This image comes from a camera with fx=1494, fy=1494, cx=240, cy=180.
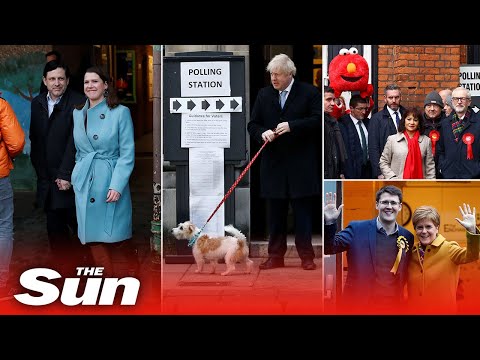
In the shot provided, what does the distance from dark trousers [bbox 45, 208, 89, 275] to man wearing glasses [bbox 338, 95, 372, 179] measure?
6.53 ft

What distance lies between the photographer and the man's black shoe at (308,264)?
1071 centimetres

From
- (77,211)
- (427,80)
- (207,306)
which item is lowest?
(207,306)

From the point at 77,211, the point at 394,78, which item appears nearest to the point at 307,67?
the point at 394,78

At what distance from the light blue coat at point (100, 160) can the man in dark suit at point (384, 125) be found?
1700 mm

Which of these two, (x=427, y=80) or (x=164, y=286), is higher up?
(x=427, y=80)

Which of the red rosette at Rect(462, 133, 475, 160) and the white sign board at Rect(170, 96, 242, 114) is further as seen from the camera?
the white sign board at Rect(170, 96, 242, 114)

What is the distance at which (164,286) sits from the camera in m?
10.7

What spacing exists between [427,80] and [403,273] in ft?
4.48

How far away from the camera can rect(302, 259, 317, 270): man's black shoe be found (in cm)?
1071

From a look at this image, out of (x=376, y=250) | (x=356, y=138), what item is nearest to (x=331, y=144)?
(x=356, y=138)

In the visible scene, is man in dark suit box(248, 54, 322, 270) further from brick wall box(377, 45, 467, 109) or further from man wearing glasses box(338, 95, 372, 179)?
brick wall box(377, 45, 467, 109)

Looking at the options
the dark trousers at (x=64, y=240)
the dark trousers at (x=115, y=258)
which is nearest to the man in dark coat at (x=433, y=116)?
the dark trousers at (x=115, y=258)

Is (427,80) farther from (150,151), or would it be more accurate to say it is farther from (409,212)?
(150,151)

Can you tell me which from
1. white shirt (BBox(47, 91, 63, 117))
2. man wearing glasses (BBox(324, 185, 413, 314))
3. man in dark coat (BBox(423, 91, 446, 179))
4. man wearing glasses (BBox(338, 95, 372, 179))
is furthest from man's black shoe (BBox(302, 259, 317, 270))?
white shirt (BBox(47, 91, 63, 117))
